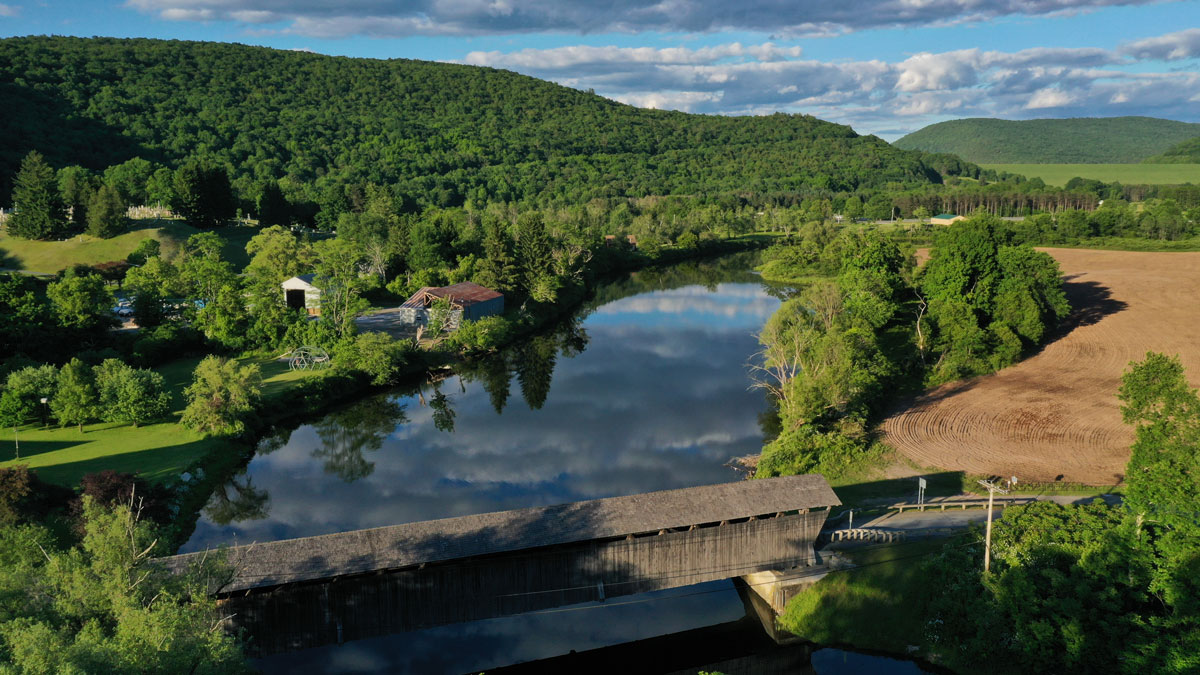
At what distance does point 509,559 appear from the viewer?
63.9 feet

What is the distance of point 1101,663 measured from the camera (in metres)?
17.1

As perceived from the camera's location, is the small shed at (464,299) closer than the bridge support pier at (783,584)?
No

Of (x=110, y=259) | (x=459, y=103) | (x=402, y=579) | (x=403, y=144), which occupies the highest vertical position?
(x=459, y=103)

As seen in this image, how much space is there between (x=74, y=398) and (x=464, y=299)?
85.2ft

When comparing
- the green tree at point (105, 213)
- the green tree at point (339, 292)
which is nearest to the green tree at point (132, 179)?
the green tree at point (105, 213)


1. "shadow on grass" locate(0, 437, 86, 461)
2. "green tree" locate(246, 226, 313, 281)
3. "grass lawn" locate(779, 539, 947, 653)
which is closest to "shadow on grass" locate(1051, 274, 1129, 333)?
"grass lawn" locate(779, 539, 947, 653)

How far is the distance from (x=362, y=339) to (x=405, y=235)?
90.1ft

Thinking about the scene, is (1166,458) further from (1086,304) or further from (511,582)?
(1086,304)

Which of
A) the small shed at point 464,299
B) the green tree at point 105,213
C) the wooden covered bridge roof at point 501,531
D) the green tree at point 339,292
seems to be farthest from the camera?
the green tree at point 105,213

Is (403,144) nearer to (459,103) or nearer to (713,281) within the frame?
(459,103)

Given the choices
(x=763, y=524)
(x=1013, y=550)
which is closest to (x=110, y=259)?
(x=763, y=524)

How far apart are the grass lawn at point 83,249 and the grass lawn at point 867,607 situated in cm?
6278

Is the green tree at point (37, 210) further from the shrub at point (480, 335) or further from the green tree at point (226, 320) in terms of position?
the shrub at point (480, 335)

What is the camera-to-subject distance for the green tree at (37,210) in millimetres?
64375
